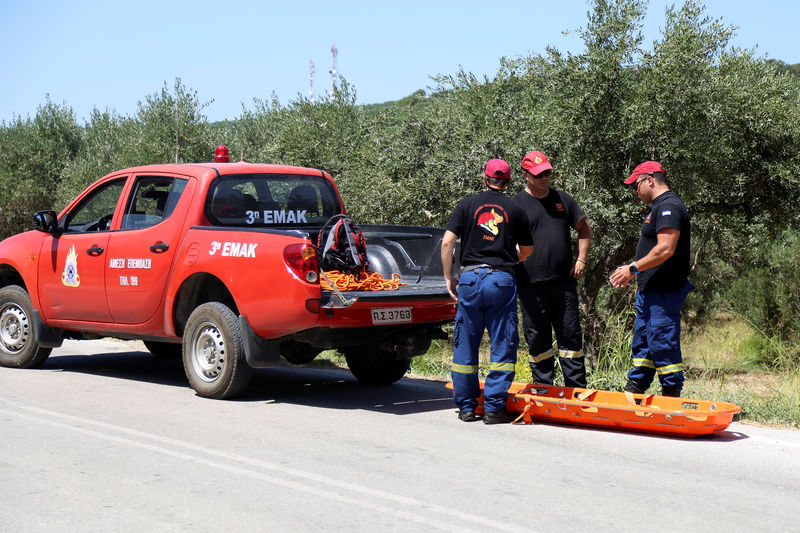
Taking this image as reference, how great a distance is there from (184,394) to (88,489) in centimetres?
319

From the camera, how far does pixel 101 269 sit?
8.52 m

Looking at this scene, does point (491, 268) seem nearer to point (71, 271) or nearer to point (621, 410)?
point (621, 410)

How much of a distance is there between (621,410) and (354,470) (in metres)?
2.10

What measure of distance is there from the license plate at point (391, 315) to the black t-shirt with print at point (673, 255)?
6.20 ft

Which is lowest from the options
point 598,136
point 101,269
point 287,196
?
point 101,269

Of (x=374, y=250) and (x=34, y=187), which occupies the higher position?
(x=34, y=187)

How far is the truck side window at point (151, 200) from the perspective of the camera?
8.16m

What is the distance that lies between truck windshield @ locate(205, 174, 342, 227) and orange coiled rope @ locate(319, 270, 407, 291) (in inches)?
45.6

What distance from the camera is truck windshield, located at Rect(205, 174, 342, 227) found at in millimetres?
8070

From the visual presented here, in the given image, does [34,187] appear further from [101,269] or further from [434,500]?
[434,500]

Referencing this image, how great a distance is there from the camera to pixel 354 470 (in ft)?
17.1

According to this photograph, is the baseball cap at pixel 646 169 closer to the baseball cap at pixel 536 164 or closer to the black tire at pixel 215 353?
the baseball cap at pixel 536 164

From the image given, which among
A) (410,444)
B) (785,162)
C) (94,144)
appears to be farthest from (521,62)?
(94,144)

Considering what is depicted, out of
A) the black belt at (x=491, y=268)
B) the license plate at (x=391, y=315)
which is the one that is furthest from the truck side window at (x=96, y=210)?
the black belt at (x=491, y=268)
